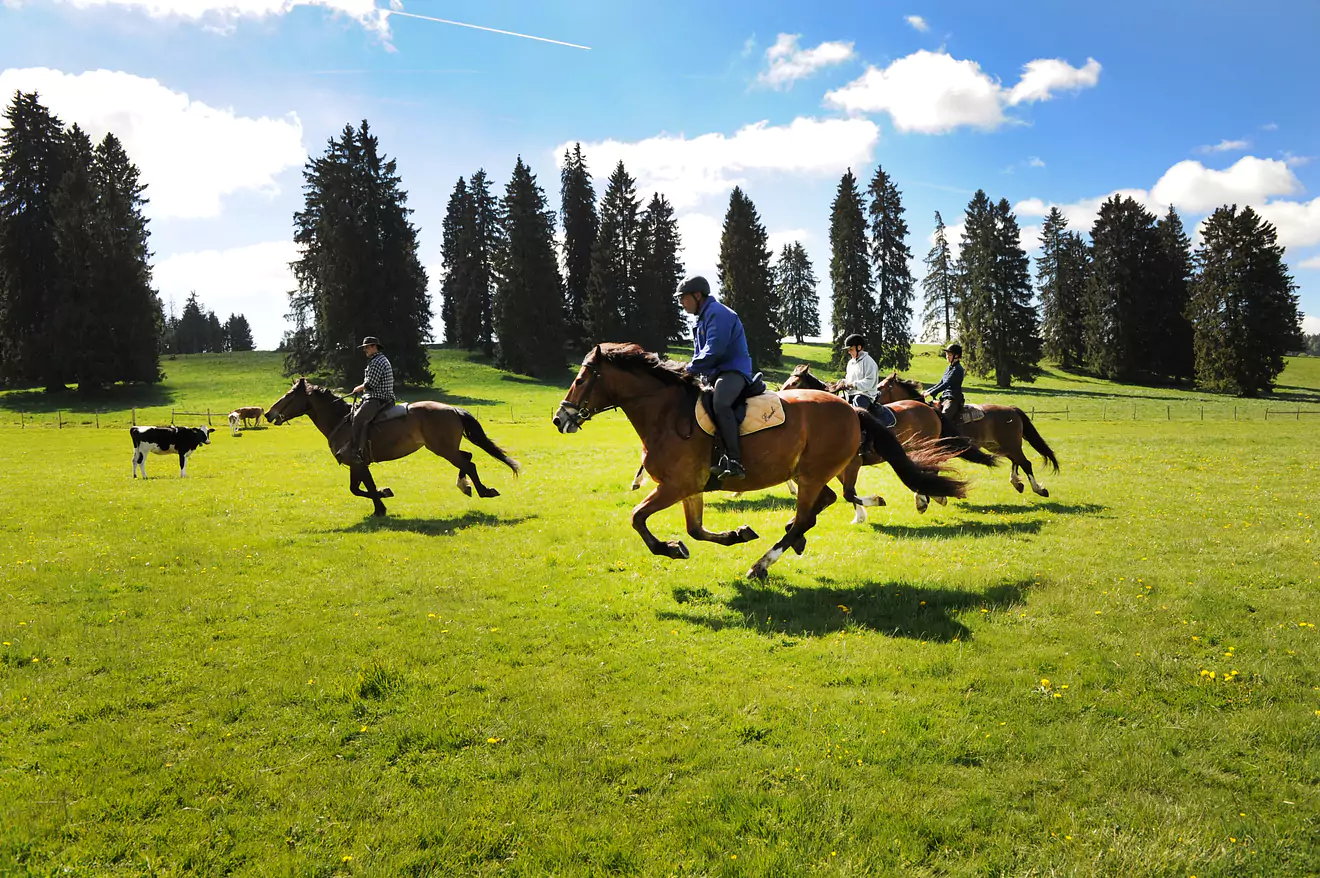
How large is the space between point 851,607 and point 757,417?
2.47 m

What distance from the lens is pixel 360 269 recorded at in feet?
169

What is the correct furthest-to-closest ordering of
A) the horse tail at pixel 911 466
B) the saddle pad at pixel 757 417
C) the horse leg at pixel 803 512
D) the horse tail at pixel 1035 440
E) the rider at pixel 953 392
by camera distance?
the rider at pixel 953 392 → the horse tail at pixel 1035 440 → the horse tail at pixel 911 466 → the horse leg at pixel 803 512 → the saddle pad at pixel 757 417

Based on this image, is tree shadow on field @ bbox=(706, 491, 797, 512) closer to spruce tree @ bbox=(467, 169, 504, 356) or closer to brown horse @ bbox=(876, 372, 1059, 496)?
brown horse @ bbox=(876, 372, 1059, 496)

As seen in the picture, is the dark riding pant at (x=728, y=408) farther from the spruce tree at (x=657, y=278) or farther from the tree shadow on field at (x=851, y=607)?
the spruce tree at (x=657, y=278)

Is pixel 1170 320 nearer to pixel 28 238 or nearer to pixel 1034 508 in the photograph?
pixel 1034 508

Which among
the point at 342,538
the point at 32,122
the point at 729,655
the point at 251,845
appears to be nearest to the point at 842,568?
the point at 729,655

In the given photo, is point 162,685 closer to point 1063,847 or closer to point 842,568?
point 1063,847

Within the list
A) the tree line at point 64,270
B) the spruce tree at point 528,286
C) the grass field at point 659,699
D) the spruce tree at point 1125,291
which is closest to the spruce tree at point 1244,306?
the spruce tree at point 1125,291

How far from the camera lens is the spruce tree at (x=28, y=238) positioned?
152ft

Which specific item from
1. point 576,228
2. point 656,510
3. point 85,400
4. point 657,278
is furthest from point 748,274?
point 656,510

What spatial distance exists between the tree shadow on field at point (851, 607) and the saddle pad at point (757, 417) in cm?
191

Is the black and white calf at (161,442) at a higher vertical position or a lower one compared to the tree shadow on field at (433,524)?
higher

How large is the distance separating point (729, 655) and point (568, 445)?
21718mm

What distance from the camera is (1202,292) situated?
5888 cm
